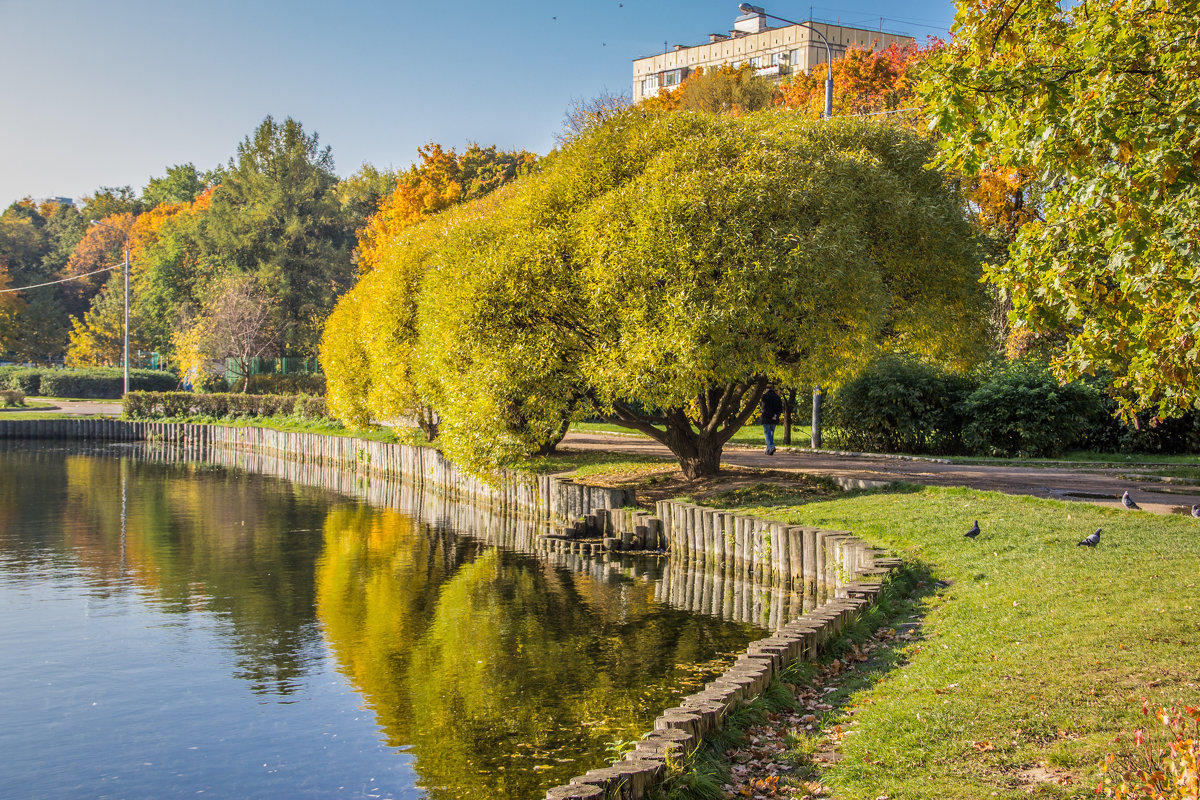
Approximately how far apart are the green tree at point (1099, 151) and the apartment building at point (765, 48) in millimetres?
73646

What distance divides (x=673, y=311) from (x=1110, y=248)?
10799 millimetres

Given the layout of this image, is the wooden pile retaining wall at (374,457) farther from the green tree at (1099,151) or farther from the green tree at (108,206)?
the green tree at (108,206)

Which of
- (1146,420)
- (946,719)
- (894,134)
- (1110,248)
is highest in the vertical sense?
(894,134)

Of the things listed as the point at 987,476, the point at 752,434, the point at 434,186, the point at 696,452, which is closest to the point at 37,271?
the point at 434,186

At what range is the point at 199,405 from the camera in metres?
53.7

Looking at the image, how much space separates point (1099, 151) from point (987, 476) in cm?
1449

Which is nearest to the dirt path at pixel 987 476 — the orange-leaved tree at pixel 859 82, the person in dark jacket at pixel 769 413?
the person in dark jacket at pixel 769 413

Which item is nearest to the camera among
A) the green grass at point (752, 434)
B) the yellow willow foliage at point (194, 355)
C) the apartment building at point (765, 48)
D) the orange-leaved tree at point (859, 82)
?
the green grass at point (752, 434)

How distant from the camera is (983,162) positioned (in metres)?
8.92

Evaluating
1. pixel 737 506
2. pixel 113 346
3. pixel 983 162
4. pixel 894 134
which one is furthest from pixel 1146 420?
pixel 113 346

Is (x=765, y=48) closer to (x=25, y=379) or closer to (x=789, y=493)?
(x=25, y=379)

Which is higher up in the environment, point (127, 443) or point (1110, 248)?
point (1110, 248)

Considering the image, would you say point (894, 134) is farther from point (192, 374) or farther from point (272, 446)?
point (192, 374)

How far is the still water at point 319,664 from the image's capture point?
9508mm
